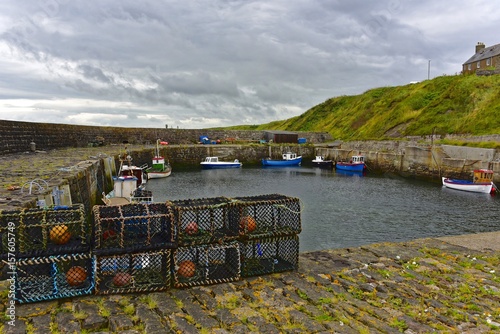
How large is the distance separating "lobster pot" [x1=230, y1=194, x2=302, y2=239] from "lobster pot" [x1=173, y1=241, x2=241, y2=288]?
0.47m

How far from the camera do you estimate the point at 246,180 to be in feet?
131

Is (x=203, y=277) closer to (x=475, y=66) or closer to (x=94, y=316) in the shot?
(x=94, y=316)

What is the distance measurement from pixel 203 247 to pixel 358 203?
68.5 ft

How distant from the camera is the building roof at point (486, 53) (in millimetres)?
65456

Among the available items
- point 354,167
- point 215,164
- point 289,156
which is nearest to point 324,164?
point 289,156

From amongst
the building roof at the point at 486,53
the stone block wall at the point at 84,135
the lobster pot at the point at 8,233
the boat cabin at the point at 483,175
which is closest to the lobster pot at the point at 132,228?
the lobster pot at the point at 8,233

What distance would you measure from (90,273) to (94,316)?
1.06m

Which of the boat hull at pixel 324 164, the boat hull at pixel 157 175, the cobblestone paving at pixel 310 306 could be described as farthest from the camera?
the boat hull at pixel 324 164

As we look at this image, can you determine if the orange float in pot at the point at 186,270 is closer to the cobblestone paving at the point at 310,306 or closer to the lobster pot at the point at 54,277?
the cobblestone paving at the point at 310,306

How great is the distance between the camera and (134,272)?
673cm

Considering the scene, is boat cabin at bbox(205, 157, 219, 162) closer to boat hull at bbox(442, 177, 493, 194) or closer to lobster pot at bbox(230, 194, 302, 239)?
boat hull at bbox(442, 177, 493, 194)

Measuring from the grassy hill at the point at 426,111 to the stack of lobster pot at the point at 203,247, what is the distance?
42.9 meters

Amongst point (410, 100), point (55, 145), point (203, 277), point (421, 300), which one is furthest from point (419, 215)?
point (410, 100)

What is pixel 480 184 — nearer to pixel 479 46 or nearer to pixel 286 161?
pixel 286 161
